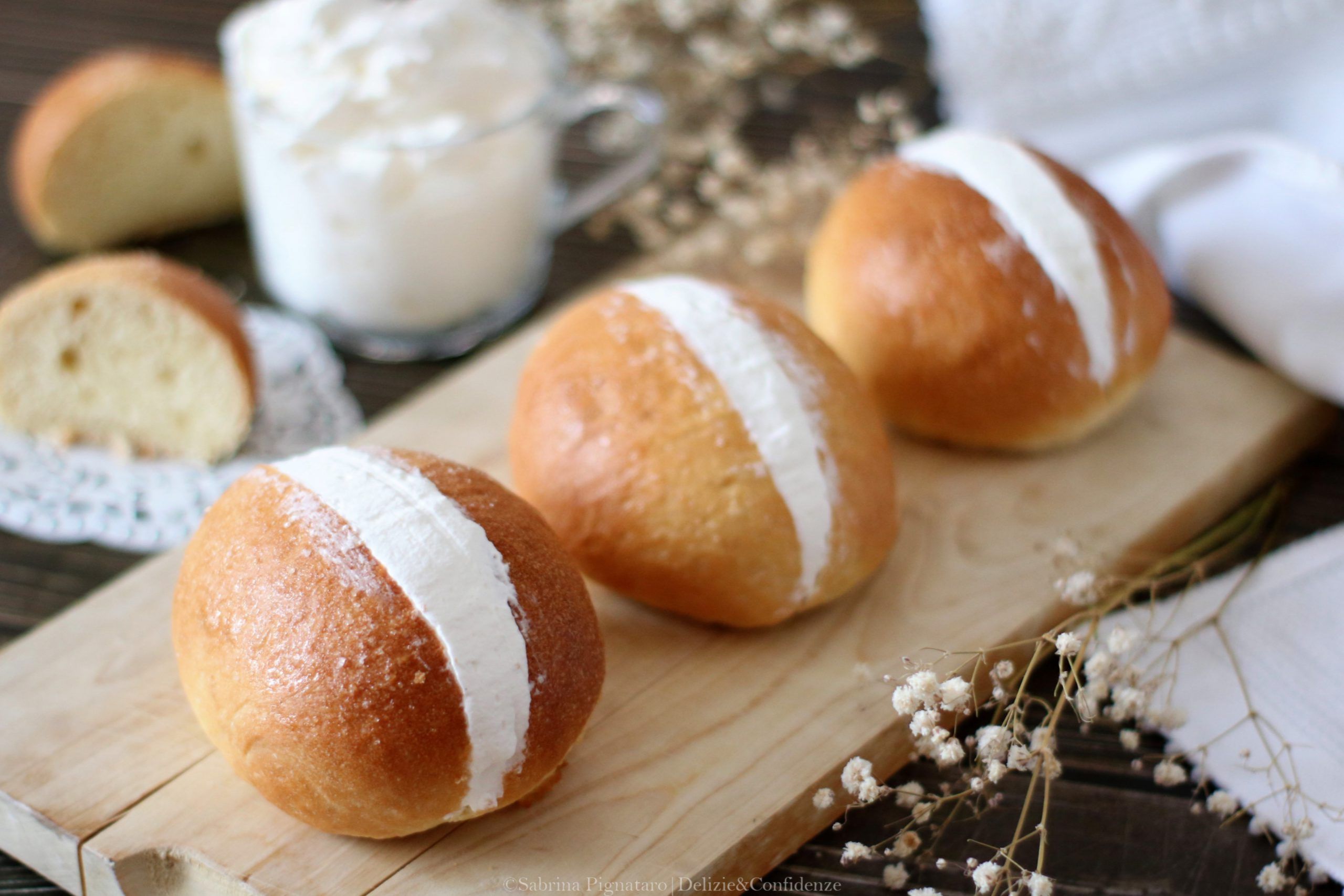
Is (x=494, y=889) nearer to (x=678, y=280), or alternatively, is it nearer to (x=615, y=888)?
(x=615, y=888)

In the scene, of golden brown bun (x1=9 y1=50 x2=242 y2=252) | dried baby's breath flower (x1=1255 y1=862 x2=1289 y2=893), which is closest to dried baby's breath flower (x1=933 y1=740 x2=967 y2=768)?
dried baby's breath flower (x1=1255 y1=862 x2=1289 y2=893)

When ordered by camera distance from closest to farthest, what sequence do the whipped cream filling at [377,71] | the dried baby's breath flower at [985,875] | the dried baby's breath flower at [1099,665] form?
the dried baby's breath flower at [985,875] < the dried baby's breath flower at [1099,665] < the whipped cream filling at [377,71]

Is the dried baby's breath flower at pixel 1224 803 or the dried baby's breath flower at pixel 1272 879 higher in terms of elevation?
the dried baby's breath flower at pixel 1224 803

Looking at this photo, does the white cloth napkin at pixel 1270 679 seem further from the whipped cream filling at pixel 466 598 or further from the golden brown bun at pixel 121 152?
the golden brown bun at pixel 121 152

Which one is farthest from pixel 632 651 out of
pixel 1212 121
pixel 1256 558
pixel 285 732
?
pixel 1212 121

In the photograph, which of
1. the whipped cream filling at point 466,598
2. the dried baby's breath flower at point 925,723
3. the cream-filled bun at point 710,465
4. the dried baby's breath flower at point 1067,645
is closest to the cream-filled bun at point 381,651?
the whipped cream filling at point 466,598
